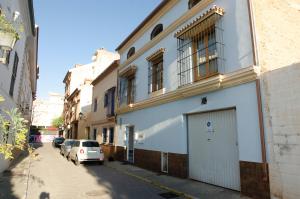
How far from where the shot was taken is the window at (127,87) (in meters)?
15.1

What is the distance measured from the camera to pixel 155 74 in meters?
12.7

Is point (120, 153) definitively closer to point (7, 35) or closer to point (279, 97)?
point (279, 97)

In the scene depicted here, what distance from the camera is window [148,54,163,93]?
12172mm

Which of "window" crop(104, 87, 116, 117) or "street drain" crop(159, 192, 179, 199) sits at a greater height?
"window" crop(104, 87, 116, 117)

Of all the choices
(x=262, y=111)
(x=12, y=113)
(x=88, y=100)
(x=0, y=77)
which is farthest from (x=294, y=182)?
(x=88, y=100)

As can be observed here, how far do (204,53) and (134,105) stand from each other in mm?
6238

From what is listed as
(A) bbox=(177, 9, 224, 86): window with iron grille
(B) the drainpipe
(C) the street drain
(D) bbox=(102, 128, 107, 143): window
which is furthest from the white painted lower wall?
(D) bbox=(102, 128, 107, 143): window

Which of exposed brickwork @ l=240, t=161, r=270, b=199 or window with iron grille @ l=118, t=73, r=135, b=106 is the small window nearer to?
exposed brickwork @ l=240, t=161, r=270, b=199

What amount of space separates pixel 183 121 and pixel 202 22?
13.2ft

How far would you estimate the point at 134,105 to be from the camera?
14.0 meters

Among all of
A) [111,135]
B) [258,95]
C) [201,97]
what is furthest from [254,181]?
[111,135]

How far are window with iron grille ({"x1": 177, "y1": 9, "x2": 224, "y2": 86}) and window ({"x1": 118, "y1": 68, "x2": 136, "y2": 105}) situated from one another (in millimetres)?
5295

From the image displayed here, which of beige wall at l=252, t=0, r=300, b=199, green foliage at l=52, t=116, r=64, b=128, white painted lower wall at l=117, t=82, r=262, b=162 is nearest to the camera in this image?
beige wall at l=252, t=0, r=300, b=199

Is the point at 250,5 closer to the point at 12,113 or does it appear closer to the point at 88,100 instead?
the point at 12,113
